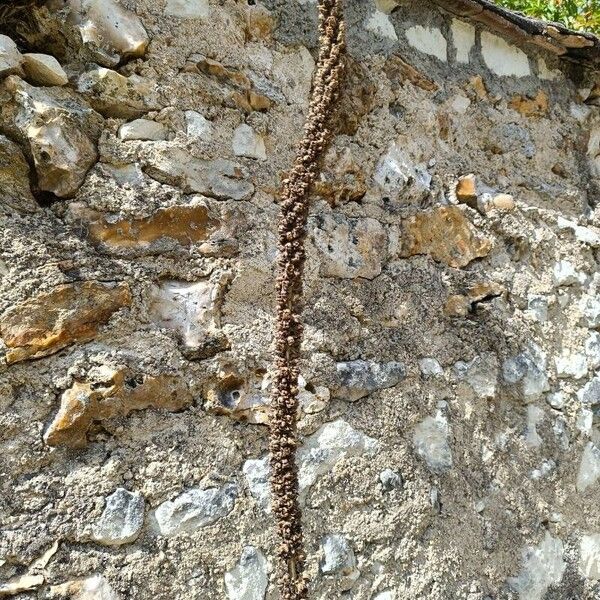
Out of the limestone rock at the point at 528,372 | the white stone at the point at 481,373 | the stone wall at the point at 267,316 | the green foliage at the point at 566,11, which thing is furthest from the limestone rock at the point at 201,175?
the green foliage at the point at 566,11

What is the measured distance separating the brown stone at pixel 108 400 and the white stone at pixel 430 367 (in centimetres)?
54

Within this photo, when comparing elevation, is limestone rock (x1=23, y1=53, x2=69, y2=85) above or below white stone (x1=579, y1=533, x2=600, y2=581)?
above

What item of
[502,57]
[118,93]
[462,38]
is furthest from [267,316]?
[502,57]

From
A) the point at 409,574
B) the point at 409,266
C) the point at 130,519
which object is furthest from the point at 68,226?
the point at 409,574

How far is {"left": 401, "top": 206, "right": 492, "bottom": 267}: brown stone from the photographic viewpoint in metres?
1.47

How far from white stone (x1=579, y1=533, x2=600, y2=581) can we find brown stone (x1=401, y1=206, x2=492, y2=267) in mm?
755

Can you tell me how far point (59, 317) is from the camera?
1019mm

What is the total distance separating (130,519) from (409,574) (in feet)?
1.87

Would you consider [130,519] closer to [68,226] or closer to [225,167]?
[68,226]

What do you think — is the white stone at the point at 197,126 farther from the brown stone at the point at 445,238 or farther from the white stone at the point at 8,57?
the brown stone at the point at 445,238

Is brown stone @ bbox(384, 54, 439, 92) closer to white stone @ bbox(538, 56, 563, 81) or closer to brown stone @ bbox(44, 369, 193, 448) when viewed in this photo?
white stone @ bbox(538, 56, 563, 81)

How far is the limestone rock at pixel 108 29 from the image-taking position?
114cm

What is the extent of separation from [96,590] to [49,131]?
74 cm

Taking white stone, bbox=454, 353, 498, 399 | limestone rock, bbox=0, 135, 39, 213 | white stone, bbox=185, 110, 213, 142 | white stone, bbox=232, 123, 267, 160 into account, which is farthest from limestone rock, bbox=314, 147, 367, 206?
limestone rock, bbox=0, 135, 39, 213
